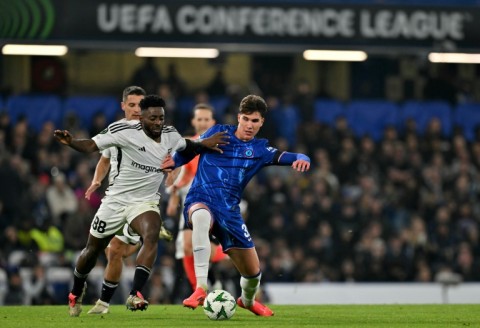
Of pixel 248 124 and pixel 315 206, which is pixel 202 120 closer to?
pixel 248 124

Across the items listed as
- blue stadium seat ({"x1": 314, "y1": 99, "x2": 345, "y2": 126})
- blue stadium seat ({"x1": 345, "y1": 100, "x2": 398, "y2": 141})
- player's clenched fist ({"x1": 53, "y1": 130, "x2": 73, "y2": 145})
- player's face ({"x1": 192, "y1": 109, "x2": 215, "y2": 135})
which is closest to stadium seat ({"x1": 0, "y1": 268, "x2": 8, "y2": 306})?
player's face ({"x1": 192, "y1": 109, "x2": 215, "y2": 135})

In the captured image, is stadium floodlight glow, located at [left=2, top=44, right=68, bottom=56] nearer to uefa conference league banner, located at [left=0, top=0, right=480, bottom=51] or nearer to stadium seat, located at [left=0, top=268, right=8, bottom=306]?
uefa conference league banner, located at [left=0, top=0, right=480, bottom=51]

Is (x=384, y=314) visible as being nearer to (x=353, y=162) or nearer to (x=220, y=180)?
(x=220, y=180)

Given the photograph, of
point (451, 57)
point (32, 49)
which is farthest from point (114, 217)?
point (451, 57)

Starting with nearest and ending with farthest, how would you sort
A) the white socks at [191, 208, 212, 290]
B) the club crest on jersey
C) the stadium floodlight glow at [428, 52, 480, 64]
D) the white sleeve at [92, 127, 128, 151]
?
the white sleeve at [92, 127, 128, 151] < the white socks at [191, 208, 212, 290] < the club crest on jersey < the stadium floodlight glow at [428, 52, 480, 64]

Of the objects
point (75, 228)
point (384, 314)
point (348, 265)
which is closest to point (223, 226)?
point (384, 314)

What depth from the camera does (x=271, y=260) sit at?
66.4 feet

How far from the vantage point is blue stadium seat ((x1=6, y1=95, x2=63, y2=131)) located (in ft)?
73.1

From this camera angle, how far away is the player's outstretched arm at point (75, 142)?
10.6 metres

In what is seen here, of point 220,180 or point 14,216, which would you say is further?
point 14,216

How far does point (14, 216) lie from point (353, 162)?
20.5 feet

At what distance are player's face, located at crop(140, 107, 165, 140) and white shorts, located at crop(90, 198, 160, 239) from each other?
25.9 inches

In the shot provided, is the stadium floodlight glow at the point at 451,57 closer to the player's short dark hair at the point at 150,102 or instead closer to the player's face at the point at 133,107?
the player's face at the point at 133,107

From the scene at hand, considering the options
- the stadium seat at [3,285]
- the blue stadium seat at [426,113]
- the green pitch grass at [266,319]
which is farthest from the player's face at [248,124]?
the blue stadium seat at [426,113]
